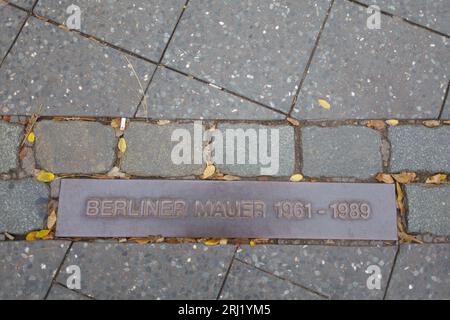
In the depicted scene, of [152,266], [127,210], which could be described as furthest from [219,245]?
[127,210]

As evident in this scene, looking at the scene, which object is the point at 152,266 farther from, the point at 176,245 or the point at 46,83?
the point at 46,83

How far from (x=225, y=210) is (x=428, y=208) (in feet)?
3.66

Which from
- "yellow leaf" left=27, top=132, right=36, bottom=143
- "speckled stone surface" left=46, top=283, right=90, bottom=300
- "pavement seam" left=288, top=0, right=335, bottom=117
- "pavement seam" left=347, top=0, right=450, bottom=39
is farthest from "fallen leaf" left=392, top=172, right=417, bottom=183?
"yellow leaf" left=27, top=132, right=36, bottom=143

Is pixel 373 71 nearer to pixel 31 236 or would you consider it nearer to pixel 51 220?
pixel 51 220

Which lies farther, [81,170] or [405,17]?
[405,17]

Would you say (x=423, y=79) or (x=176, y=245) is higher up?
(x=423, y=79)

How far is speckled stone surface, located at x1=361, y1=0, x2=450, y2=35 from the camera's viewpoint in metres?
2.58

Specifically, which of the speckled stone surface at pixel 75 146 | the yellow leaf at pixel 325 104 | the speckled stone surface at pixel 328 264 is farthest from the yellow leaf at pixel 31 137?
the yellow leaf at pixel 325 104

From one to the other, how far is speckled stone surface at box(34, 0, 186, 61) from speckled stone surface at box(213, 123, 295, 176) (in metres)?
0.67

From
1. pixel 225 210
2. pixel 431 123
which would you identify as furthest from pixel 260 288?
pixel 431 123

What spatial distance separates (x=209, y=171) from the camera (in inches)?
93.4

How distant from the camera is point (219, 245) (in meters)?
2.29

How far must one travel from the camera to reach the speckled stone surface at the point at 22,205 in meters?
2.30
